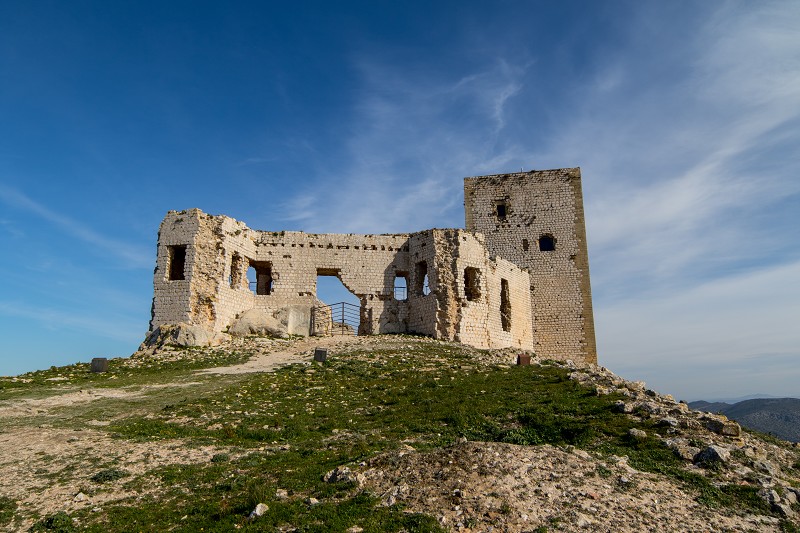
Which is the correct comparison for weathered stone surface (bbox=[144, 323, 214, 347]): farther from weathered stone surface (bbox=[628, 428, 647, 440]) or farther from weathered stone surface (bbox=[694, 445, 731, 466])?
weathered stone surface (bbox=[694, 445, 731, 466])

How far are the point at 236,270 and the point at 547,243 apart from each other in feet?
65.3

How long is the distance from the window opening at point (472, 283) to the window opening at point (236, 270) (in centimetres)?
1149

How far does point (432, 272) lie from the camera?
27.6m

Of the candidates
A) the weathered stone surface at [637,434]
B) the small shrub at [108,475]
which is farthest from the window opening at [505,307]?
the small shrub at [108,475]

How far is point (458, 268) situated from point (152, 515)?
2098 cm

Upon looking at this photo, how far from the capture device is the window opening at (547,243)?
116 ft

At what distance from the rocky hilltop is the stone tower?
17.9m

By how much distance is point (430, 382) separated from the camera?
1606 cm

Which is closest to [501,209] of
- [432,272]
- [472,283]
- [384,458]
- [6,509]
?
[472,283]

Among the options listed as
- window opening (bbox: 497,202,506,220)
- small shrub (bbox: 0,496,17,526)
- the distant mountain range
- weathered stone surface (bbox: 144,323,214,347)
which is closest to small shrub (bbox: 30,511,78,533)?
small shrub (bbox: 0,496,17,526)

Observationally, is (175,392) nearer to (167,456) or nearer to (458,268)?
(167,456)

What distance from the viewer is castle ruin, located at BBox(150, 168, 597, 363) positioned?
2517cm

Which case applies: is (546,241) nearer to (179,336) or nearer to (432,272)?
(432,272)

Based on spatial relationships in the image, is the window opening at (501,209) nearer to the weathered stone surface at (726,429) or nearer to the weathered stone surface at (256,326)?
the weathered stone surface at (256,326)
